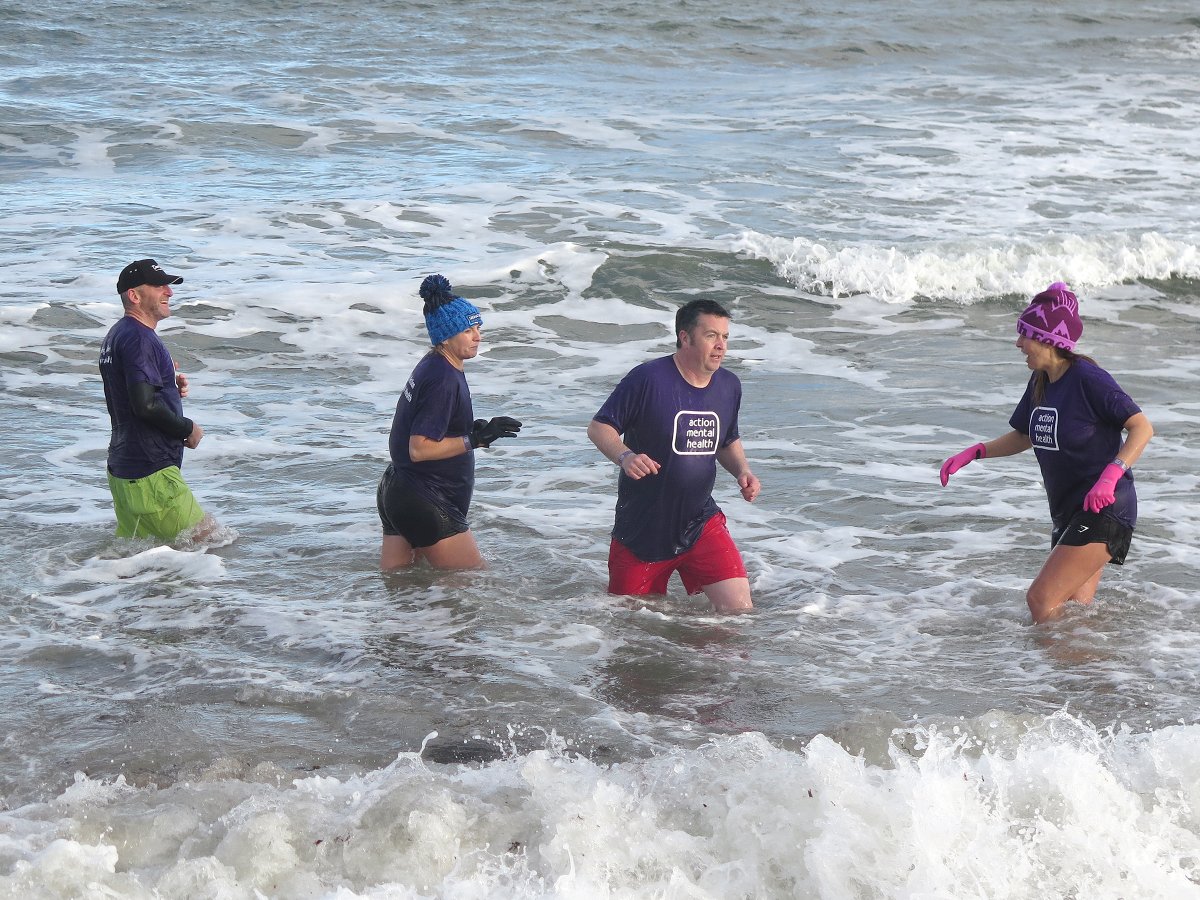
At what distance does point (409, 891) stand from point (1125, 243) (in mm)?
14324

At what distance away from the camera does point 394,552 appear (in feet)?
24.1

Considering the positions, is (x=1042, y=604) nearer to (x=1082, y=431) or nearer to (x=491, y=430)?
(x=1082, y=431)

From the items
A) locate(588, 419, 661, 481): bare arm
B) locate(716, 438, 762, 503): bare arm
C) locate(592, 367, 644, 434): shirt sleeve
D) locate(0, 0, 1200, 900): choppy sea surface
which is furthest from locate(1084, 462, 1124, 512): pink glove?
locate(592, 367, 644, 434): shirt sleeve

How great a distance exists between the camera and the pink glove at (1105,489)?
6.13 m

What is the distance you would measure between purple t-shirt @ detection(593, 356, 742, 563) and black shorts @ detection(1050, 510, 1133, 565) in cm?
167

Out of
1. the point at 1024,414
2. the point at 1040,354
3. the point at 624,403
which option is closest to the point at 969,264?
the point at 1024,414

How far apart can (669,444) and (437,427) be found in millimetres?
1148

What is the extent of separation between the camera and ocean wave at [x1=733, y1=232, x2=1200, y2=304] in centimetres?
1495

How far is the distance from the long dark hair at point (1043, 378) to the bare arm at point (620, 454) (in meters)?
1.85

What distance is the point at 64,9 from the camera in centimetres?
2642

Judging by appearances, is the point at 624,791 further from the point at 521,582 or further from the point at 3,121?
the point at 3,121

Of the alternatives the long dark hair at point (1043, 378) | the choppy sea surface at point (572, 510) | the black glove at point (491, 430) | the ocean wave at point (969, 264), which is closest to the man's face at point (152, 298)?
the choppy sea surface at point (572, 510)

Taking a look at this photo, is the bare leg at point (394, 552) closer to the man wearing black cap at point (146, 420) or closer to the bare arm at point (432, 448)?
the bare arm at point (432, 448)

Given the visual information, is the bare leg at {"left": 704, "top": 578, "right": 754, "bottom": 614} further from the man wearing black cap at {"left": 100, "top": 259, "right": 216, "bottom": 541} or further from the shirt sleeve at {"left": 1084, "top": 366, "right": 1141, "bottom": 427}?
the man wearing black cap at {"left": 100, "top": 259, "right": 216, "bottom": 541}
